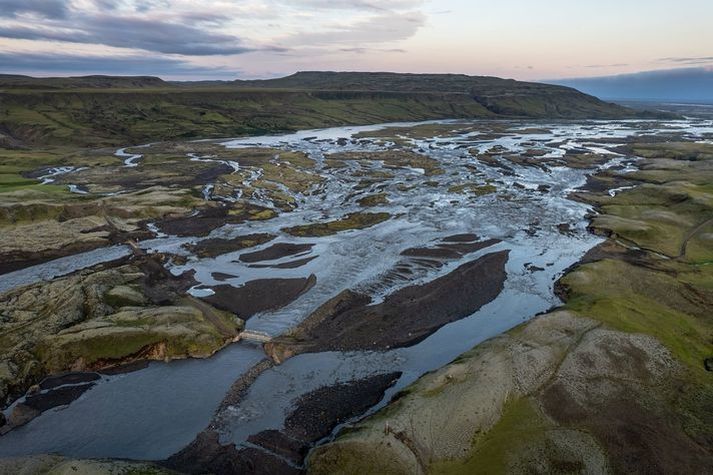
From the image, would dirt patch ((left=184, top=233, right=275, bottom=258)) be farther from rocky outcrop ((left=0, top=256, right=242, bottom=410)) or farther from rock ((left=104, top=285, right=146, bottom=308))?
rock ((left=104, top=285, right=146, bottom=308))

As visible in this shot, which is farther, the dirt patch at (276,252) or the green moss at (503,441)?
the dirt patch at (276,252)

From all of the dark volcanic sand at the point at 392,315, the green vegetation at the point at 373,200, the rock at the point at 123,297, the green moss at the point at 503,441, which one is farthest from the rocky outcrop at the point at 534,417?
the green vegetation at the point at 373,200

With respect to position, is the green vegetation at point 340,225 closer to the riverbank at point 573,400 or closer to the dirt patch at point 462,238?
the dirt patch at point 462,238

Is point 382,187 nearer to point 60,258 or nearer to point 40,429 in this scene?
point 60,258

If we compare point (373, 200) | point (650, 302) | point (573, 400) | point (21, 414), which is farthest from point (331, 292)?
point (373, 200)

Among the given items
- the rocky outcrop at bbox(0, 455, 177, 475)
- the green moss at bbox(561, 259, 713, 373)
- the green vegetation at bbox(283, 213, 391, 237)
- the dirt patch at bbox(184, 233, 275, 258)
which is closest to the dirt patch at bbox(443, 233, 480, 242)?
the green vegetation at bbox(283, 213, 391, 237)

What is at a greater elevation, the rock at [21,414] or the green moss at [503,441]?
the green moss at [503,441]

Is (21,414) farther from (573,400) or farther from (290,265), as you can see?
(573,400)

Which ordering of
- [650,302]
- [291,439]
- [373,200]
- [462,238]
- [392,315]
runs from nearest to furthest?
[291,439]
[650,302]
[392,315]
[462,238]
[373,200]
